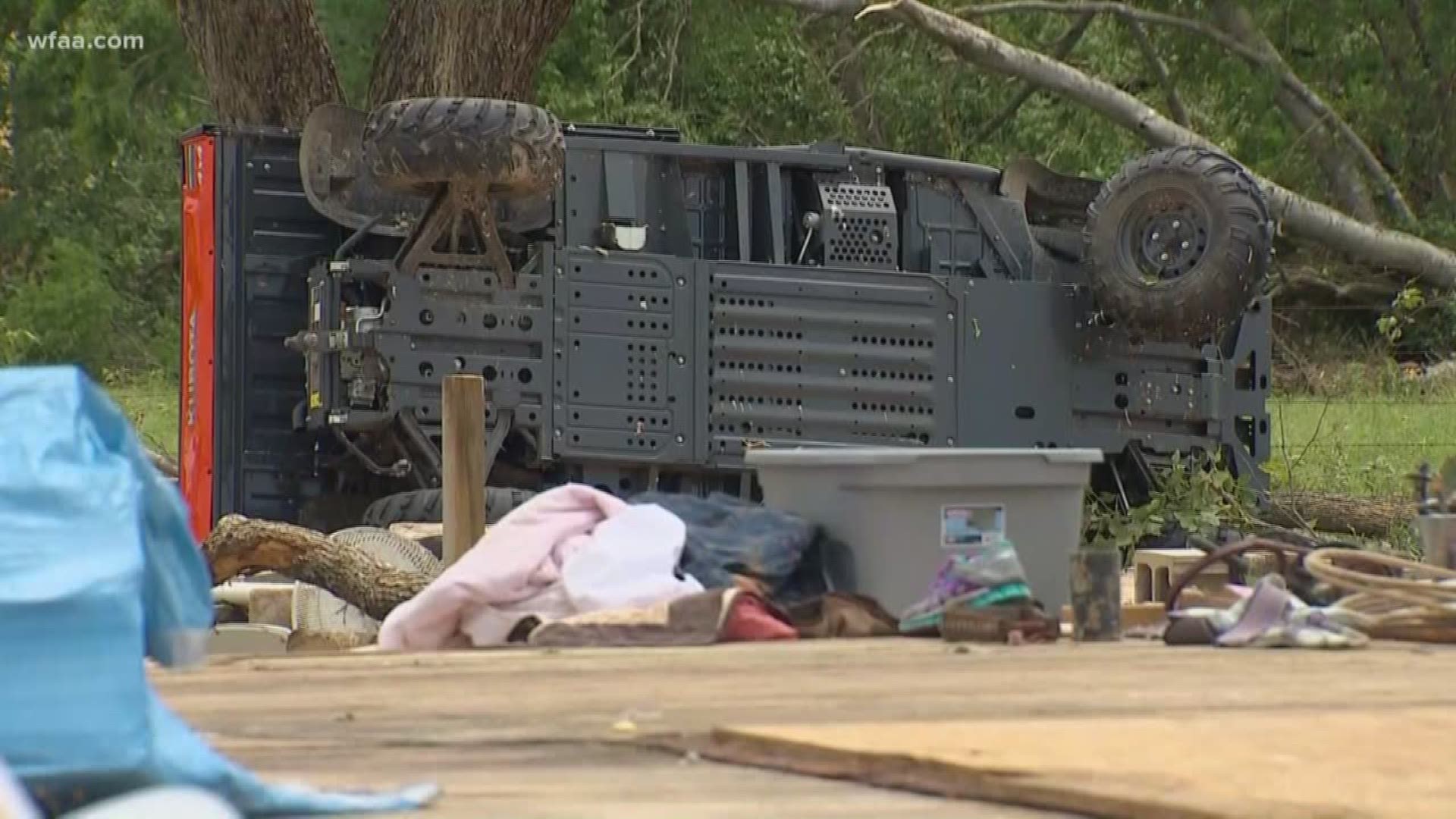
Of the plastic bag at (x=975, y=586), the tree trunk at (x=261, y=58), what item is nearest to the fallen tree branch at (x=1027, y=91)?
the tree trunk at (x=261, y=58)

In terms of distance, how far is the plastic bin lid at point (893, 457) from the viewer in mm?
5520

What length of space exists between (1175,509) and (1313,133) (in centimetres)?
1149

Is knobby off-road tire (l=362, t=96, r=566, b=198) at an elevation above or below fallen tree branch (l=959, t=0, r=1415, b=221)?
below

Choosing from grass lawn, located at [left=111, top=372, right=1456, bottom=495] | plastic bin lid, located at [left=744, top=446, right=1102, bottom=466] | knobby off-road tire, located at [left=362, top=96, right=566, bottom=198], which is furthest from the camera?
grass lawn, located at [left=111, top=372, right=1456, bottom=495]

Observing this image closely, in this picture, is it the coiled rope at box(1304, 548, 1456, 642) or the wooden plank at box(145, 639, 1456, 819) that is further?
the coiled rope at box(1304, 548, 1456, 642)

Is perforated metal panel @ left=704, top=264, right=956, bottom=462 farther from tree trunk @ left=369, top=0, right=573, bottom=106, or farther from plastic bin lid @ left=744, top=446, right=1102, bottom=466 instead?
plastic bin lid @ left=744, top=446, right=1102, bottom=466

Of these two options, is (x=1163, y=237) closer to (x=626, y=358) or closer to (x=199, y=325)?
(x=626, y=358)

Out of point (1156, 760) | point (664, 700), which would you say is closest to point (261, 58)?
point (664, 700)

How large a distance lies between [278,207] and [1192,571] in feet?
20.2

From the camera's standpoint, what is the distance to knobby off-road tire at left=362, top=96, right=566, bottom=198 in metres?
10.3

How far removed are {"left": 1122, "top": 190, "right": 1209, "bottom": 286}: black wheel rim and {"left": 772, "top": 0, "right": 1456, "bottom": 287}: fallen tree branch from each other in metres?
6.74

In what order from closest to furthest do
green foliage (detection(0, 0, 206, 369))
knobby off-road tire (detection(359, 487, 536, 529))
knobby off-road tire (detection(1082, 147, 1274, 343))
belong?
1. knobby off-road tire (detection(359, 487, 536, 529))
2. knobby off-road tire (detection(1082, 147, 1274, 343))
3. green foliage (detection(0, 0, 206, 369))

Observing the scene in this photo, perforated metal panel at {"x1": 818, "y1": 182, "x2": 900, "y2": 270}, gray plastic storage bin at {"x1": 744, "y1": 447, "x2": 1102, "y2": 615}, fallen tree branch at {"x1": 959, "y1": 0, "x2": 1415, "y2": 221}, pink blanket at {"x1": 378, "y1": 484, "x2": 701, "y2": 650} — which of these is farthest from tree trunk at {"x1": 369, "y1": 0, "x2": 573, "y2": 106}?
pink blanket at {"x1": 378, "y1": 484, "x2": 701, "y2": 650}

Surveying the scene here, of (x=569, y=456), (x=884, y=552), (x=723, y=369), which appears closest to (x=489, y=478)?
(x=569, y=456)
